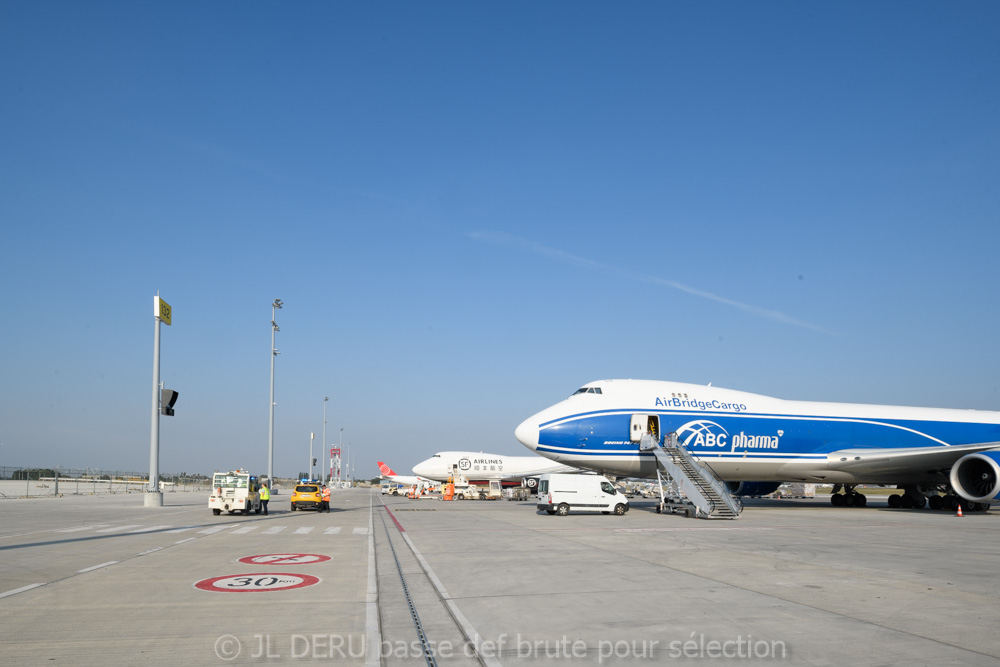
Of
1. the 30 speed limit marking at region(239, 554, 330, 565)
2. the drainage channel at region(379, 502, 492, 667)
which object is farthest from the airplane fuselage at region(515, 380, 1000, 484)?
the drainage channel at region(379, 502, 492, 667)

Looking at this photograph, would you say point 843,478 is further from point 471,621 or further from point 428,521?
point 471,621

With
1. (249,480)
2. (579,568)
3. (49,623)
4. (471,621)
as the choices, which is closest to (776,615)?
(471,621)

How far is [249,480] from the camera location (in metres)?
32.8

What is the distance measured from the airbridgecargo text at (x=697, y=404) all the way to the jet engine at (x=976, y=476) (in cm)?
1085

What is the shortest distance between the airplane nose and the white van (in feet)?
8.19

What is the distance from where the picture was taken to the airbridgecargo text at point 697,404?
118 ft

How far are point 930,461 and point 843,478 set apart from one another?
4355 mm

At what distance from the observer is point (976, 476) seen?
35781mm

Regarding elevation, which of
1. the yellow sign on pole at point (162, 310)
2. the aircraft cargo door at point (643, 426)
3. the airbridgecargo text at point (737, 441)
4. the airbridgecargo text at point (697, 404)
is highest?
the yellow sign on pole at point (162, 310)

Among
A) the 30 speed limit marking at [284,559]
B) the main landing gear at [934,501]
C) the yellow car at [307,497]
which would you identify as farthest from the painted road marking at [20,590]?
the main landing gear at [934,501]

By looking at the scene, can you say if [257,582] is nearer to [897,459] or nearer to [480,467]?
[897,459]

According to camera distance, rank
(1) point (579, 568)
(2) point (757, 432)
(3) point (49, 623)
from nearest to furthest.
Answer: (3) point (49, 623), (1) point (579, 568), (2) point (757, 432)

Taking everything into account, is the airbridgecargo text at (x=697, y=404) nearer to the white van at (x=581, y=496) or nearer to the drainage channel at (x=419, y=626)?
the white van at (x=581, y=496)

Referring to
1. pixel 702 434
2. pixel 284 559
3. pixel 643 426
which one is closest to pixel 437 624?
pixel 284 559
